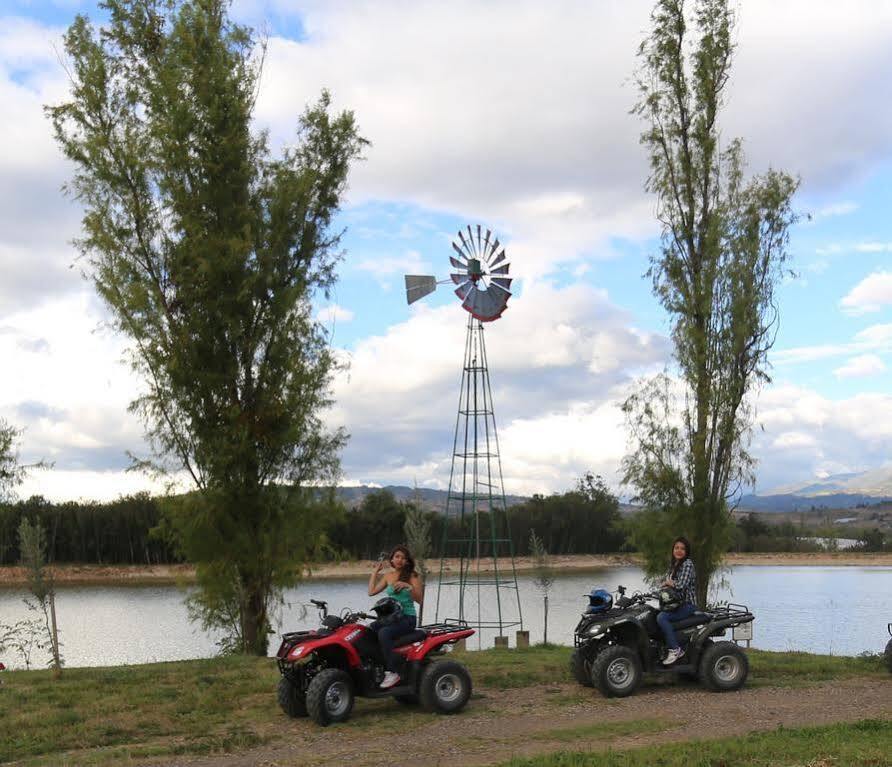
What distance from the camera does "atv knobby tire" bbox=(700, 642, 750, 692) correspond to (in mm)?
10094

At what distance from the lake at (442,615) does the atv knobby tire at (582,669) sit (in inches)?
161

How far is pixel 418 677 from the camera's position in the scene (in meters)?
9.21

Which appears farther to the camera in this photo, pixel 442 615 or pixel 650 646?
pixel 442 615

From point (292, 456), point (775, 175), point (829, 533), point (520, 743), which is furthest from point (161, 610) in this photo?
point (829, 533)

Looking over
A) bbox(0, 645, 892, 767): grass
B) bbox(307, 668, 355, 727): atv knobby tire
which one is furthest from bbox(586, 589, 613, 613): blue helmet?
bbox(307, 668, 355, 727): atv knobby tire

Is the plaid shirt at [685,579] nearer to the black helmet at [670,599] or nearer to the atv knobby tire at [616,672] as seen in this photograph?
the black helmet at [670,599]

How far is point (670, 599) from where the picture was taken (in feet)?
33.4

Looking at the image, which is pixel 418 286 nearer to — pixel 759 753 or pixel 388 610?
pixel 388 610

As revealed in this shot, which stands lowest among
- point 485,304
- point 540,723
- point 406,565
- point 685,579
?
point 540,723

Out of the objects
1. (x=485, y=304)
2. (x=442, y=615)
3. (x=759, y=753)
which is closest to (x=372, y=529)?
(x=442, y=615)

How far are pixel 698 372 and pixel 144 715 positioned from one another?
1184cm

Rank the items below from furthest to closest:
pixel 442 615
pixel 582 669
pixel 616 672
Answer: pixel 442 615, pixel 582 669, pixel 616 672

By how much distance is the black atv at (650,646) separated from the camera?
9977mm

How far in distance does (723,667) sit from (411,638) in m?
3.42
